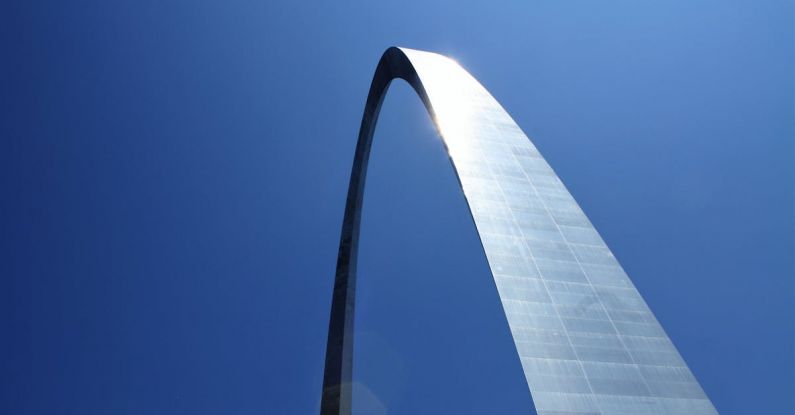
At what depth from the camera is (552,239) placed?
41.4 feet

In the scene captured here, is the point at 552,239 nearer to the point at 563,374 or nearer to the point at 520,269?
the point at 520,269

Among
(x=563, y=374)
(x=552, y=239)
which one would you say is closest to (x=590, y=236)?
(x=552, y=239)

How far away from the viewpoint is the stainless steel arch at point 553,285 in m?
9.08

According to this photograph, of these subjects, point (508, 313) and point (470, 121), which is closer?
point (508, 313)

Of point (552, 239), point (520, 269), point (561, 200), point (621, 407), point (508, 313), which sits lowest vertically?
point (621, 407)

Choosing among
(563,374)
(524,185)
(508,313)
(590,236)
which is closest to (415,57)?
(524,185)

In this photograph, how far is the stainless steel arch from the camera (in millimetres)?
9078

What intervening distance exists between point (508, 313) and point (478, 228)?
2446 mm

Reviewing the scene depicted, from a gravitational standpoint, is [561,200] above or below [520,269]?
above

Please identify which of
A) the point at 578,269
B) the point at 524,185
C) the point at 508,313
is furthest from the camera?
the point at 524,185

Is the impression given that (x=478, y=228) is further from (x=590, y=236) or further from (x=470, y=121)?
(x=470, y=121)

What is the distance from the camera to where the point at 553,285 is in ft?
36.4

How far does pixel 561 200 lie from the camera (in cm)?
1422

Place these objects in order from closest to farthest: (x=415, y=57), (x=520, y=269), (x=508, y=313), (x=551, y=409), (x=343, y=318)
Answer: (x=551, y=409) < (x=508, y=313) < (x=520, y=269) < (x=415, y=57) < (x=343, y=318)
